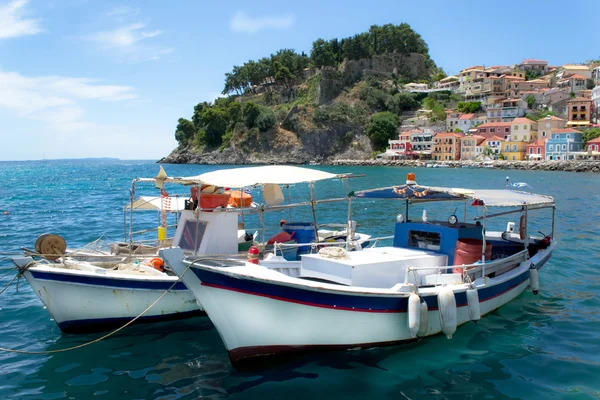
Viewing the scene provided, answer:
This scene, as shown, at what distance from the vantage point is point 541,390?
7488 millimetres

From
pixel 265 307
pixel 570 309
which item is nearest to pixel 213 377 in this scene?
pixel 265 307

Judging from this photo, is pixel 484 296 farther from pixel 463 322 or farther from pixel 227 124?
pixel 227 124

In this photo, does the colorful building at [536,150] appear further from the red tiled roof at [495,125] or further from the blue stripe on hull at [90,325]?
the blue stripe on hull at [90,325]

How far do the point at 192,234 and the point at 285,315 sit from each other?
3.32 metres

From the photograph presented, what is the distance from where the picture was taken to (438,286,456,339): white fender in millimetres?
8539

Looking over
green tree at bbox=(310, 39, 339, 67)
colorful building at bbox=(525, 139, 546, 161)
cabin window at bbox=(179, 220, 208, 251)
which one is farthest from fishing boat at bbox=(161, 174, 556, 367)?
green tree at bbox=(310, 39, 339, 67)

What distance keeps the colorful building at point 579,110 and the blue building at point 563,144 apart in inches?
437

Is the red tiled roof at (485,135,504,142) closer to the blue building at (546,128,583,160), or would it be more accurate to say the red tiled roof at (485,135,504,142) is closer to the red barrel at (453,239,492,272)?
the blue building at (546,128,583,160)

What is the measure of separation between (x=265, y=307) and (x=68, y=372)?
381 cm

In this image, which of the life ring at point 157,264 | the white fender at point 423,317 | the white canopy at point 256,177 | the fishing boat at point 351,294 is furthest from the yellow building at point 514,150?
the life ring at point 157,264

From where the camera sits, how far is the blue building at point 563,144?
75375 millimetres

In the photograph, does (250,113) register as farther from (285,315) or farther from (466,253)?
(285,315)

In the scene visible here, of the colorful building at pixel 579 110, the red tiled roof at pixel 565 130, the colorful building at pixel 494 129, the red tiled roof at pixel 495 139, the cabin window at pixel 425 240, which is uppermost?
the colorful building at pixel 579 110

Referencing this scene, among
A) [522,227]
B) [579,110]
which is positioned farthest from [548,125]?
[522,227]
